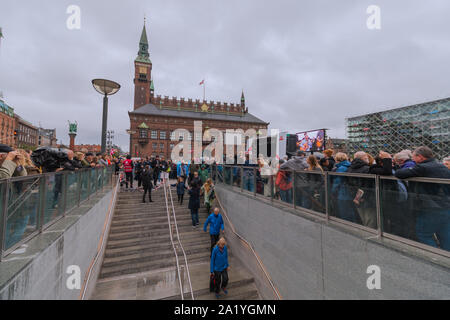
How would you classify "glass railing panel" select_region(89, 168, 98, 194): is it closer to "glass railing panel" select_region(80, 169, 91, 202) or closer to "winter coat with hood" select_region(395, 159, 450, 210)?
"glass railing panel" select_region(80, 169, 91, 202)

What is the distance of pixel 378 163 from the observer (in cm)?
371

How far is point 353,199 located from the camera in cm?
423

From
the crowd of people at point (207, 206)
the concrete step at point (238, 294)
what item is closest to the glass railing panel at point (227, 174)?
the crowd of people at point (207, 206)

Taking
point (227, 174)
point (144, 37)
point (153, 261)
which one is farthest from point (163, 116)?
point (153, 261)

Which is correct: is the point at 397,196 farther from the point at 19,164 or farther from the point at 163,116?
the point at 163,116

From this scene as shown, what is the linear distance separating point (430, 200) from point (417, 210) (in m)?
0.27

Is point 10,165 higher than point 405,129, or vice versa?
point 405,129

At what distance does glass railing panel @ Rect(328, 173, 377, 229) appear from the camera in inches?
152

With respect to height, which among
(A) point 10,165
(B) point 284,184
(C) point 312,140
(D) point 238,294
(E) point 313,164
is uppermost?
(C) point 312,140

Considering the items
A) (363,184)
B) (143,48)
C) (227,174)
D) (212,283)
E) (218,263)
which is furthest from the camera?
(143,48)

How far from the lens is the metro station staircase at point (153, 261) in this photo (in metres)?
7.00

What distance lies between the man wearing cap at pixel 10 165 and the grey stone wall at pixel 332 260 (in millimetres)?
6192

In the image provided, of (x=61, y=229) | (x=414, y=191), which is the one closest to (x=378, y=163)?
(x=414, y=191)
